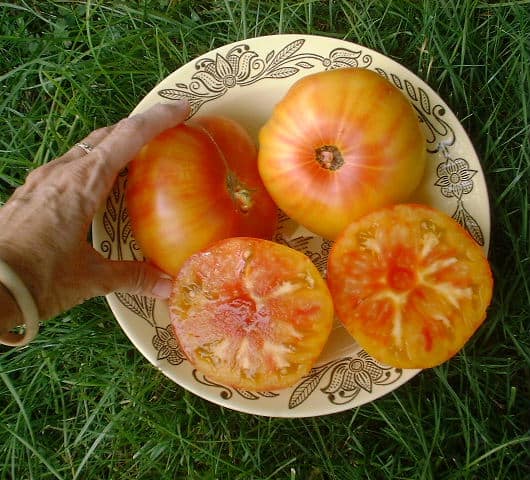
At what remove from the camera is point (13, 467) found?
4.69ft

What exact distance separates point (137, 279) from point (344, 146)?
19.0 inches

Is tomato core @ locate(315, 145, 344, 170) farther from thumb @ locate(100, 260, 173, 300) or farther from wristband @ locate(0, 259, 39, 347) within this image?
wristband @ locate(0, 259, 39, 347)

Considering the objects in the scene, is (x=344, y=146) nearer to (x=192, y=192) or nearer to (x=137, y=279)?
(x=192, y=192)

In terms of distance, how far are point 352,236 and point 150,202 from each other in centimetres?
40

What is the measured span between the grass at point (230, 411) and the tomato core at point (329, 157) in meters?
0.50

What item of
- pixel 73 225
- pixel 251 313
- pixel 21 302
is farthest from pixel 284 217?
pixel 21 302

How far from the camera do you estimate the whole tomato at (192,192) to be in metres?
1.20

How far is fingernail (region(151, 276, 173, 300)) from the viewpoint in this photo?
1249 mm

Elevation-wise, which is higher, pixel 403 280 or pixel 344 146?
pixel 344 146

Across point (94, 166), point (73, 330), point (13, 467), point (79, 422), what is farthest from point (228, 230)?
point (13, 467)

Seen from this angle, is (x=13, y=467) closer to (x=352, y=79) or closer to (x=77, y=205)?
(x=77, y=205)

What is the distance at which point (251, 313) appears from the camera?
118 centimetres

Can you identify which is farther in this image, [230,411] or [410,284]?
[230,411]

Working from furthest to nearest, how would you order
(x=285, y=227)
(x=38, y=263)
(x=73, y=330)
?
(x=73, y=330) → (x=285, y=227) → (x=38, y=263)
